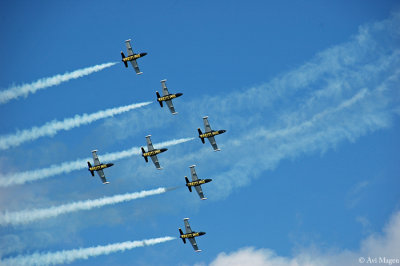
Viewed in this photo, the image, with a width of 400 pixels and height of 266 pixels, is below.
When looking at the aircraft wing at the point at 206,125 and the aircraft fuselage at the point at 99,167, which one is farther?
the aircraft wing at the point at 206,125

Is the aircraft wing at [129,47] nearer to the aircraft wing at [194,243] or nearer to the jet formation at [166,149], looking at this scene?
the jet formation at [166,149]

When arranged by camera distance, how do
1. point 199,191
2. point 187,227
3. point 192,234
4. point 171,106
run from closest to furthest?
1. point 199,191
2. point 171,106
3. point 192,234
4. point 187,227

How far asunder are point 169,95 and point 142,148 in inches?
429

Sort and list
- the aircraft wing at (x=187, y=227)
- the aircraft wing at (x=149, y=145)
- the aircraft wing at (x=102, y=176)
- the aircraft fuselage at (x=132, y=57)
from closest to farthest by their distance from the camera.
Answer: the aircraft wing at (x=102, y=176), the aircraft wing at (x=149, y=145), the aircraft fuselage at (x=132, y=57), the aircraft wing at (x=187, y=227)

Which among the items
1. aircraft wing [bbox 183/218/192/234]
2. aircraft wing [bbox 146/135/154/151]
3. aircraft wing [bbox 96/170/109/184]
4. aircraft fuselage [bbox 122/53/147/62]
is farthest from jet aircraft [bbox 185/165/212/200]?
aircraft fuselage [bbox 122/53/147/62]

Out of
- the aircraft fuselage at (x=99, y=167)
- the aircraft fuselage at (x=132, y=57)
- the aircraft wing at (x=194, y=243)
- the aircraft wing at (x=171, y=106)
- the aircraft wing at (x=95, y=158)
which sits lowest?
the aircraft wing at (x=194, y=243)

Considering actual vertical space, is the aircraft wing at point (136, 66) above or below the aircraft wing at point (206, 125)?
above

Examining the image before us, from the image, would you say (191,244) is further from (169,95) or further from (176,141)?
(169,95)

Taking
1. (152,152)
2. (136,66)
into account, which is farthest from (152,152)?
(136,66)

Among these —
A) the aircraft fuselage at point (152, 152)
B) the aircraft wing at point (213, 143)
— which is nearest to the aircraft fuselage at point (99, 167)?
the aircraft fuselage at point (152, 152)

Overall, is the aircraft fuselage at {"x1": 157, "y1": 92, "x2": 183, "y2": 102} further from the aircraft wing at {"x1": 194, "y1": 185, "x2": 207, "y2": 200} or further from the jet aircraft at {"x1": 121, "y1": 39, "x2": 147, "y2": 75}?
the aircraft wing at {"x1": 194, "y1": 185, "x2": 207, "y2": 200}

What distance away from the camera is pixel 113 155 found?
12656 cm

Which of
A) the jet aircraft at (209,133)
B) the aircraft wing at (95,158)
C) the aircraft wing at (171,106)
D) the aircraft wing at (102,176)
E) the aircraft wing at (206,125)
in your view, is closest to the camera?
the aircraft wing at (102,176)

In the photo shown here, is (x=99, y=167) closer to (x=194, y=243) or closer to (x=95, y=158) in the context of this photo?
(x=95, y=158)
